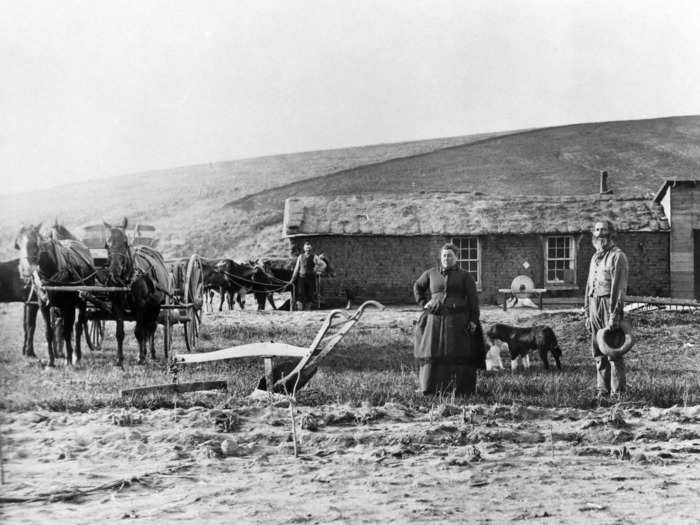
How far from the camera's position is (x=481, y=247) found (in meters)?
23.9

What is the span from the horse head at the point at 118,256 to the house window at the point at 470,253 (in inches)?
549

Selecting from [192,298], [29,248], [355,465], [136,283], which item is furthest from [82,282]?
[355,465]

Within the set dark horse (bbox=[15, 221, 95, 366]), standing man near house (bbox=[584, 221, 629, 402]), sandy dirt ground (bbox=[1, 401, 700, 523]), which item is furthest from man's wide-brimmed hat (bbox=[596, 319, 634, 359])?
dark horse (bbox=[15, 221, 95, 366])

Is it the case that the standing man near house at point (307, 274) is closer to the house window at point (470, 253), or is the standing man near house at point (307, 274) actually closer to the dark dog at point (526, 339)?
the house window at point (470, 253)

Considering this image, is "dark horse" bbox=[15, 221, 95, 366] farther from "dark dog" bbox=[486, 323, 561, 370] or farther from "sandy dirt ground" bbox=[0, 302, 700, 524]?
"dark dog" bbox=[486, 323, 561, 370]

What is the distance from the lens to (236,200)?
47.5 meters

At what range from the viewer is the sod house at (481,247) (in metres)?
23.5

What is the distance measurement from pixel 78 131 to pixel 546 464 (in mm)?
6527

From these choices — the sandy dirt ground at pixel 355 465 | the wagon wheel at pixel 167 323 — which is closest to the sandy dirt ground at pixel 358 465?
the sandy dirt ground at pixel 355 465

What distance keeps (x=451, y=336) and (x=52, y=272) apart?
5907mm

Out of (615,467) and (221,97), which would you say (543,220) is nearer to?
(221,97)

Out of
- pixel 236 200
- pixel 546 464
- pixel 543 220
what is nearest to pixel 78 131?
pixel 546 464

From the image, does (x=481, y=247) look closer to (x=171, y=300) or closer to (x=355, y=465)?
(x=171, y=300)

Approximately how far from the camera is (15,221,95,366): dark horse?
10.7 m
